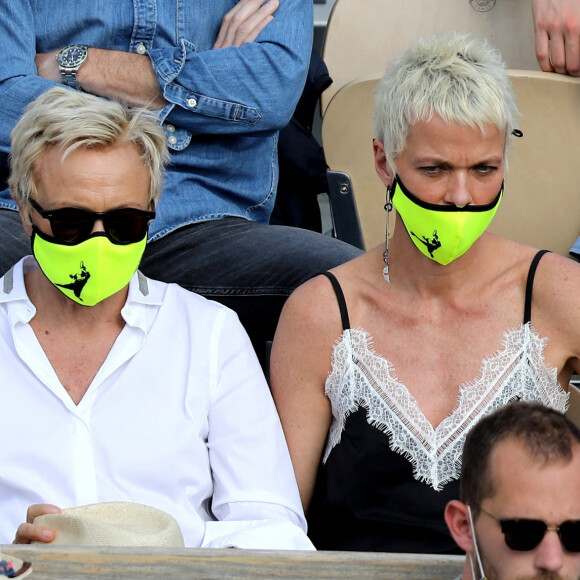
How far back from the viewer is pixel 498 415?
5.17ft

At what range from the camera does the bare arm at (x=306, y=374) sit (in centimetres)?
242

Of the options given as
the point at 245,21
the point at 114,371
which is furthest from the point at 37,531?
the point at 245,21

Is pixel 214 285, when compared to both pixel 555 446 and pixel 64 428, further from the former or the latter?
pixel 555 446

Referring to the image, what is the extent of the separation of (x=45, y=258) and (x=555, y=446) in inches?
48.3

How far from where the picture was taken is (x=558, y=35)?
2.97 metres

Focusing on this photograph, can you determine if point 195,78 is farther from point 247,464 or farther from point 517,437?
point 517,437

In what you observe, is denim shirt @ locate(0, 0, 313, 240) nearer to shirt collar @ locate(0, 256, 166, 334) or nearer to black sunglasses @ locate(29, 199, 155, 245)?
shirt collar @ locate(0, 256, 166, 334)

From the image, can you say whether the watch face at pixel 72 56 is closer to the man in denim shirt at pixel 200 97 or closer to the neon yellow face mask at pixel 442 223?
the man in denim shirt at pixel 200 97

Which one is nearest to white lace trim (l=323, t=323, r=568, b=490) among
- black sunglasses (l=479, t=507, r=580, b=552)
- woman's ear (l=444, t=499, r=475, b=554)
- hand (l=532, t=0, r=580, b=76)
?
woman's ear (l=444, t=499, r=475, b=554)

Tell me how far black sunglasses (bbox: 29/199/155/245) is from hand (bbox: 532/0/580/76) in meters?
1.36

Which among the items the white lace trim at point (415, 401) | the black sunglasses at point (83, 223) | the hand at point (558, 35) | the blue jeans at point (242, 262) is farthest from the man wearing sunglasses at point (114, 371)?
the hand at point (558, 35)

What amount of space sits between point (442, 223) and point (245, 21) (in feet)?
3.24

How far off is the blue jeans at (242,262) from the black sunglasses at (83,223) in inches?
18.8

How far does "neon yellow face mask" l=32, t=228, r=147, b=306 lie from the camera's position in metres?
2.24
